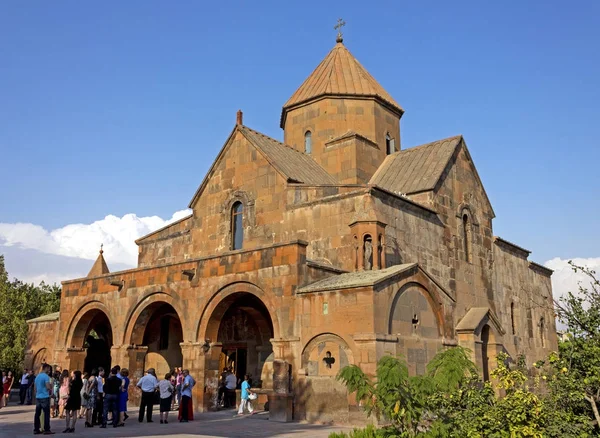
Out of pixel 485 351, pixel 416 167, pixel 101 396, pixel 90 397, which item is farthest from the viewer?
pixel 416 167

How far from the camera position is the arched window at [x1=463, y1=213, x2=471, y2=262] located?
2000 centimetres

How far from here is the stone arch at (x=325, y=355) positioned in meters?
12.6

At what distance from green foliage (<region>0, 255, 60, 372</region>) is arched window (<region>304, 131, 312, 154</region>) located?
16223 mm

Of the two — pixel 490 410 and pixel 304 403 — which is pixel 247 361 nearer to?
pixel 304 403

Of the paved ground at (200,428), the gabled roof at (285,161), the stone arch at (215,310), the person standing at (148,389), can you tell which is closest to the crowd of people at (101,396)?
the person standing at (148,389)

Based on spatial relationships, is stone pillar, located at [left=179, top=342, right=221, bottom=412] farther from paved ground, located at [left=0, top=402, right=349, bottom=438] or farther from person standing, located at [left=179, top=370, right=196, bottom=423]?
person standing, located at [left=179, top=370, right=196, bottom=423]

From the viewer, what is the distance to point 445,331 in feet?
48.2

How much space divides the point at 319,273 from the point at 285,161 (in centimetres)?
616

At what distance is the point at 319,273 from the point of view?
46.4 ft

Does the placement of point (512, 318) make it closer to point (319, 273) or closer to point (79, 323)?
point (319, 273)

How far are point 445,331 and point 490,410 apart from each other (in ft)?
24.9

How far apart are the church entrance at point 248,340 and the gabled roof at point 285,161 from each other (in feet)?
13.7

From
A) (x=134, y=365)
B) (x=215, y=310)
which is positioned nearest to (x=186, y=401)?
(x=215, y=310)

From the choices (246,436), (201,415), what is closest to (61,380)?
(201,415)
